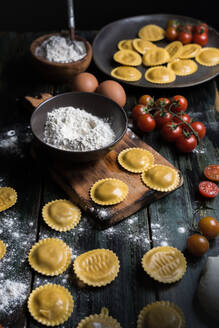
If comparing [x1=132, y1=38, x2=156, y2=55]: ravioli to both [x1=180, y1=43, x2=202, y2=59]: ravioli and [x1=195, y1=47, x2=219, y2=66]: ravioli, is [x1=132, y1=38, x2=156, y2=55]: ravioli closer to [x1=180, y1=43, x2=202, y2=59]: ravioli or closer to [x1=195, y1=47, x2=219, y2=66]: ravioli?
[x1=180, y1=43, x2=202, y2=59]: ravioli

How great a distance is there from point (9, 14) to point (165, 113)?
268 cm

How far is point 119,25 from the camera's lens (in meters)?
4.30

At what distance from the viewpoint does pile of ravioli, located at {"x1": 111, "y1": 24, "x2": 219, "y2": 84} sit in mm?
3658

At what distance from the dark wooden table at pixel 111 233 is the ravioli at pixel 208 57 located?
1.55 feet

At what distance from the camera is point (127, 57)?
388 centimetres

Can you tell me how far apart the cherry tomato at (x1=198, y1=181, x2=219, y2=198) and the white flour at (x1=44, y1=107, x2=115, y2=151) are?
0.69m

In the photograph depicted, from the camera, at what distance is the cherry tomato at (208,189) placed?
9.03ft

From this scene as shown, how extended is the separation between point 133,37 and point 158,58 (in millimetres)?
571

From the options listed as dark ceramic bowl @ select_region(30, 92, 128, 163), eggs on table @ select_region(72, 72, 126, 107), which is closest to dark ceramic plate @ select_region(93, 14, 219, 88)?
eggs on table @ select_region(72, 72, 126, 107)

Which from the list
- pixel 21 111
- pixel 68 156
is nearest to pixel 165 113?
pixel 68 156

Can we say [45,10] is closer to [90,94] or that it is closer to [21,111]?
[21,111]

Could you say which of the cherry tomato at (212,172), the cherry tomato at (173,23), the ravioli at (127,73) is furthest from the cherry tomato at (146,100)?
the cherry tomato at (173,23)

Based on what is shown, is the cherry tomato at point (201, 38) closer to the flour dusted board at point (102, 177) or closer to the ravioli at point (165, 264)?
the flour dusted board at point (102, 177)

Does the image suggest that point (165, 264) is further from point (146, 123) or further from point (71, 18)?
point (71, 18)
